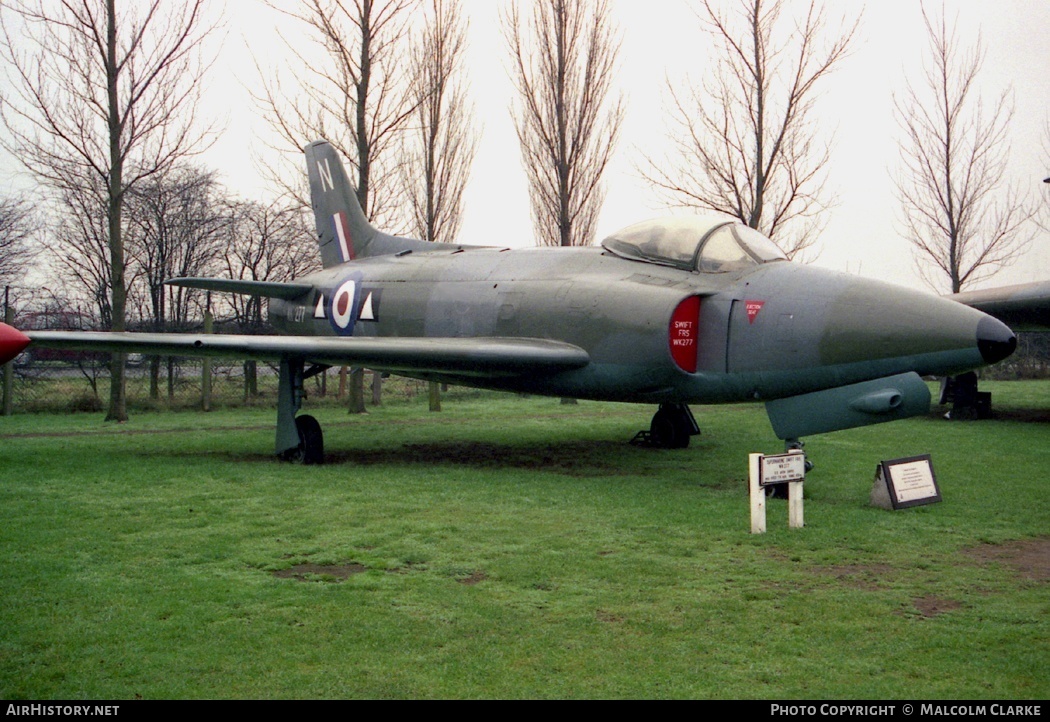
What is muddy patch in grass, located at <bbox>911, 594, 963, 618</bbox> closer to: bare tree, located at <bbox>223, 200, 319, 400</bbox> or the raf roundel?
the raf roundel

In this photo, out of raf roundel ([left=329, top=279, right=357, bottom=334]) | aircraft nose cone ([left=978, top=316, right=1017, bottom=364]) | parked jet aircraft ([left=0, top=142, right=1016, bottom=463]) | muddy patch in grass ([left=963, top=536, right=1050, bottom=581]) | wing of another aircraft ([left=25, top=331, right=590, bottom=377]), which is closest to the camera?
muddy patch in grass ([left=963, top=536, right=1050, bottom=581])

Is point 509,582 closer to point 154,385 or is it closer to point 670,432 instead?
point 670,432

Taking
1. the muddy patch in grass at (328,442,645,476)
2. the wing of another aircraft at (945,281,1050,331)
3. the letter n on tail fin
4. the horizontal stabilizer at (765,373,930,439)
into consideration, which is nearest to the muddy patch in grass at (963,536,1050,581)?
the horizontal stabilizer at (765,373,930,439)

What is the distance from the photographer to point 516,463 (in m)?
11.0

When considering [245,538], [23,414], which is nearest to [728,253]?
[245,538]

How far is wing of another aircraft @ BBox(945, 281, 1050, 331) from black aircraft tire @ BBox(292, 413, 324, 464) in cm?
1134

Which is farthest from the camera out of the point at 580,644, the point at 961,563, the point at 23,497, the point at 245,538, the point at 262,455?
the point at 262,455

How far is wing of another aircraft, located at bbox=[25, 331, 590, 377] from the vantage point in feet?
32.0

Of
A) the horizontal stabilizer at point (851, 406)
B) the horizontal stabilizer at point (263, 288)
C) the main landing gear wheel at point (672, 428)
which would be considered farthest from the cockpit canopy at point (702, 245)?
the horizontal stabilizer at point (263, 288)

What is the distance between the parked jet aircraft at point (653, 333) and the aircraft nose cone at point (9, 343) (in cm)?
188

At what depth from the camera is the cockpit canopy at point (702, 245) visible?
919 cm

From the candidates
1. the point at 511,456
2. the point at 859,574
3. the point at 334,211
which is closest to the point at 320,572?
the point at 859,574

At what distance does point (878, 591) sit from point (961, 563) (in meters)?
1.07
